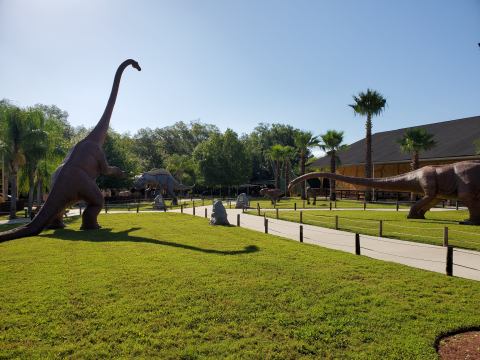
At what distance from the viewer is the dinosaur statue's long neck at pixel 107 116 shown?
15.5 metres

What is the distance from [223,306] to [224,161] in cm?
4445

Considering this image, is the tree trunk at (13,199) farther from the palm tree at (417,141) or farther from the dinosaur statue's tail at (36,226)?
the palm tree at (417,141)

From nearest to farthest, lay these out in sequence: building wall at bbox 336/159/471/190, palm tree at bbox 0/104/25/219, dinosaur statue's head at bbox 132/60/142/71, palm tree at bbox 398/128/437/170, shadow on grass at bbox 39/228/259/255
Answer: shadow on grass at bbox 39/228/259/255, dinosaur statue's head at bbox 132/60/142/71, palm tree at bbox 0/104/25/219, palm tree at bbox 398/128/437/170, building wall at bbox 336/159/471/190

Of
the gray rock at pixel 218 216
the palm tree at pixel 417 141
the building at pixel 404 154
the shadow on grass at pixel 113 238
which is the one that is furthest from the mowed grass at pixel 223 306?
the building at pixel 404 154

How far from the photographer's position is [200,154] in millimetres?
51812

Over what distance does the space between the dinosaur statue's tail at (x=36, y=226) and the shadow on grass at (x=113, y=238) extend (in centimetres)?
84

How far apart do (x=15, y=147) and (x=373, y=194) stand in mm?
30137

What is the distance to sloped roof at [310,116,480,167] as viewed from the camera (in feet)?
105

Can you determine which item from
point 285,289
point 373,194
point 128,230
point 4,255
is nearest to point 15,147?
point 128,230

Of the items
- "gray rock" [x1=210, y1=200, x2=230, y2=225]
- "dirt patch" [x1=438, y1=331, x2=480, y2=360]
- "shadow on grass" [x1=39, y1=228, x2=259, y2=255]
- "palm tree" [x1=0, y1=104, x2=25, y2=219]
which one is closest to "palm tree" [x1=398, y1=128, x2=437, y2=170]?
"gray rock" [x1=210, y1=200, x2=230, y2=225]

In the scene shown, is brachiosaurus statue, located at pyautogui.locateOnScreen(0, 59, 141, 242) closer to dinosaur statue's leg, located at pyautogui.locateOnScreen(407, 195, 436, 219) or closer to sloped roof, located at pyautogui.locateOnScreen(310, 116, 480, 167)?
dinosaur statue's leg, located at pyautogui.locateOnScreen(407, 195, 436, 219)

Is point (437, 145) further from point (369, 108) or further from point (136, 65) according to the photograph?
point (136, 65)

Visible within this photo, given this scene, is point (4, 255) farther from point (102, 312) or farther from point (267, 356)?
point (267, 356)

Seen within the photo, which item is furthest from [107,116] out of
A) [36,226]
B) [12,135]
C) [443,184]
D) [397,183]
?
[443,184]
